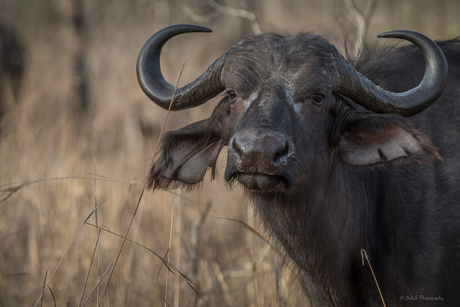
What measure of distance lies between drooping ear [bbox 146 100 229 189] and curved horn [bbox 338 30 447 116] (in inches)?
36.2

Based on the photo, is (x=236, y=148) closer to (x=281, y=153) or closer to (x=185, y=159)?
(x=281, y=153)

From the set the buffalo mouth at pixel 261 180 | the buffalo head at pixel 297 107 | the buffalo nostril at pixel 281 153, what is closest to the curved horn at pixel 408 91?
the buffalo head at pixel 297 107

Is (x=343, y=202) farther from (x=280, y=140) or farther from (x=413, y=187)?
(x=280, y=140)

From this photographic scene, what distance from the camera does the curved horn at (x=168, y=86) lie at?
2881 mm

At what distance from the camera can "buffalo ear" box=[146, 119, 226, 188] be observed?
3.07 meters

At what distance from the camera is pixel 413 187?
292 cm

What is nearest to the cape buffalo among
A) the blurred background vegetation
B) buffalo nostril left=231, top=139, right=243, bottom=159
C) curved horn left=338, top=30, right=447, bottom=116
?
curved horn left=338, top=30, right=447, bottom=116

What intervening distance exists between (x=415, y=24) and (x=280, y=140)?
6.12 meters

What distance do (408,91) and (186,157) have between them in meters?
1.50

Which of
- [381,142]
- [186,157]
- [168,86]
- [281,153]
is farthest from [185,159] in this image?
[381,142]

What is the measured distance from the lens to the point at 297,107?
260 centimetres

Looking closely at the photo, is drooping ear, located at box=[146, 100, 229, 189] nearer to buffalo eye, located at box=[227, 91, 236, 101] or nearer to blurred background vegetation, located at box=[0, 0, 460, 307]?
blurred background vegetation, located at box=[0, 0, 460, 307]

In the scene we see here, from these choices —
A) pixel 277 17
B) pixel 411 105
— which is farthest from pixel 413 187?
pixel 277 17

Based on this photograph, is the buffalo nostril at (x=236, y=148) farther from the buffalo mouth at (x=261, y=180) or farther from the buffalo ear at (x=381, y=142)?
the buffalo ear at (x=381, y=142)
